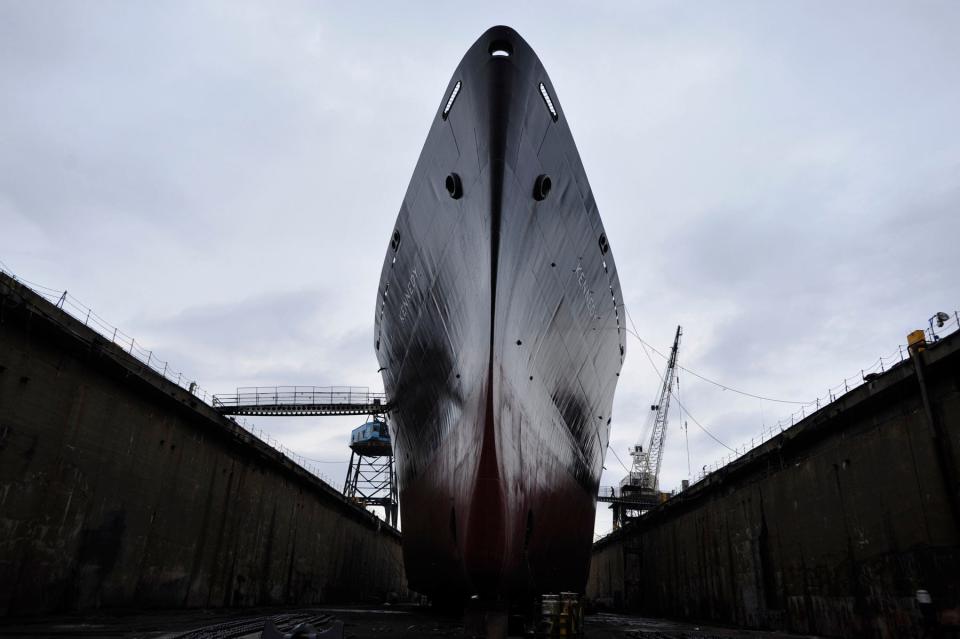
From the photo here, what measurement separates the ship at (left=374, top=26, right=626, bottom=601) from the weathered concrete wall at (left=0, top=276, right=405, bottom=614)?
17.8 ft

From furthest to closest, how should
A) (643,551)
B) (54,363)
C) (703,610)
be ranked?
(643,551), (703,610), (54,363)

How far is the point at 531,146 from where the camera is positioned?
8.74 metres

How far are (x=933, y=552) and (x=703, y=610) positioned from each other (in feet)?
36.8

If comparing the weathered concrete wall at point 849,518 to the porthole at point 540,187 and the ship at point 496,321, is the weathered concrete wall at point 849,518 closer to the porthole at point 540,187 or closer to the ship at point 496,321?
the ship at point 496,321

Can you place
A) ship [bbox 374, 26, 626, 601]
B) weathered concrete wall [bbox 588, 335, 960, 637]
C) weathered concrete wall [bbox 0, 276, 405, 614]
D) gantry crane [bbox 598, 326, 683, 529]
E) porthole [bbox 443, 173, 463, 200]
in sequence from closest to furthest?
ship [bbox 374, 26, 626, 601]
weathered concrete wall [bbox 588, 335, 960, 637]
porthole [bbox 443, 173, 463, 200]
weathered concrete wall [bbox 0, 276, 405, 614]
gantry crane [bbox 598, 326, 683, 529]

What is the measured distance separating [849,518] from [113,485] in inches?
541

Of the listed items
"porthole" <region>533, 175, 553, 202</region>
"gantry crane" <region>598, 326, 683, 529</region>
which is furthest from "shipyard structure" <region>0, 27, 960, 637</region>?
"gantry crane" <region>598, 326, 683, 529</region>

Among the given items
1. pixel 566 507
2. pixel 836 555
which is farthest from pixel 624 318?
pixel 836 555

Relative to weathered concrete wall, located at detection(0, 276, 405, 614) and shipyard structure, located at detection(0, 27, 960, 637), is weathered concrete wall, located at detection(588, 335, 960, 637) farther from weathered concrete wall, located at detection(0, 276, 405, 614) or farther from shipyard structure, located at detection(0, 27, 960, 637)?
weathered concrete wall, located at detection(0, 276, 405, 614)

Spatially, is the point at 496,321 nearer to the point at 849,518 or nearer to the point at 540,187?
the point at 540,187

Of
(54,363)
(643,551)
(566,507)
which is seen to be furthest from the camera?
(643,551)

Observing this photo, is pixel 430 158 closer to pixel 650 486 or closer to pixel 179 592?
pixel 179 592

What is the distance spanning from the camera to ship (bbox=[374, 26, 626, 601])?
8406 mm

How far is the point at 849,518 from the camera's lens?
10.6m
